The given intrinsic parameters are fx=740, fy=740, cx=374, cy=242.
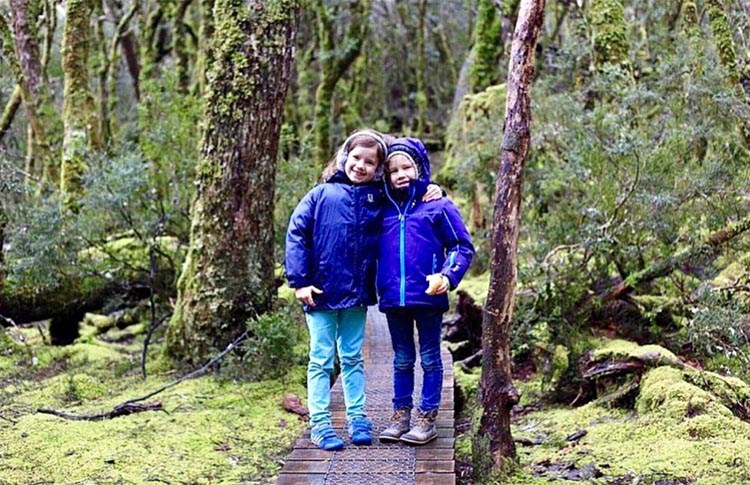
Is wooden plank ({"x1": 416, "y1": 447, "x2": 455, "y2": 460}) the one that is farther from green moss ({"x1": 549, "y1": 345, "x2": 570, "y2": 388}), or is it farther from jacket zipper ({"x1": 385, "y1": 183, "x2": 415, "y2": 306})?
green moss ({"x1": 549, "y1": 345, "x2": 570, "y2": 388})

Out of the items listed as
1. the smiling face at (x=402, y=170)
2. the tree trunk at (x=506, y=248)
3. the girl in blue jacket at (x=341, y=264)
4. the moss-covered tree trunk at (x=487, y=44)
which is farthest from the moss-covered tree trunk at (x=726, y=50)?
the moss-covered tree trunk at (x=487, y=44)

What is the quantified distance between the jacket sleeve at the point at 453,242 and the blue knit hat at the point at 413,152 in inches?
9.9

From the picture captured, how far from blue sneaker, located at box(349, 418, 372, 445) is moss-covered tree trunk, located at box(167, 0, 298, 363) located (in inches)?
104

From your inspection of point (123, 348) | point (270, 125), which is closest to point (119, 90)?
point (123, 348)

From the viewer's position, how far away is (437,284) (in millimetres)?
4449

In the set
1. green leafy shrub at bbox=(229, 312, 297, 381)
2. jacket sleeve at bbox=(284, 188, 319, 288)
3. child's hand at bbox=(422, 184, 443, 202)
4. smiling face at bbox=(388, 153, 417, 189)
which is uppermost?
smiling face at bbox=(388, 153, 417, 189)

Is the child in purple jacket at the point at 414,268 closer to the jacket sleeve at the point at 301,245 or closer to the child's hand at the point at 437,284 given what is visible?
the child's hand at the point at 437,284

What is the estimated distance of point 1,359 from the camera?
7742mm

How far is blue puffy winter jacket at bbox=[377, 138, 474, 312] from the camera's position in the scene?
458cm

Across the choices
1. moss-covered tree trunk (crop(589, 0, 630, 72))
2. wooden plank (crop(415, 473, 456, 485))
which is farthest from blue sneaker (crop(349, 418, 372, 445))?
moss-covered tree trunk (crop(589, 0, 630, 72))

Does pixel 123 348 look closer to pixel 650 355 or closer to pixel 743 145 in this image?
pixel 650 355

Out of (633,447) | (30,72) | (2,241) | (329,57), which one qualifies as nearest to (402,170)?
(633,447)

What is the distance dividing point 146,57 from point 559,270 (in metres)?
12.9

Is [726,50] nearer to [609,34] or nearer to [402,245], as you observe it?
[609,34]
